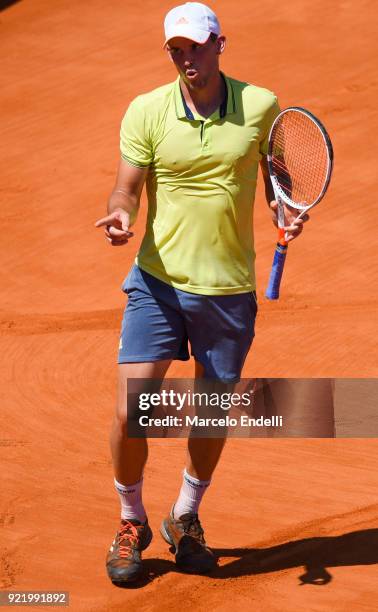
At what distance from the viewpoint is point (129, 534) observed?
19.3 feet

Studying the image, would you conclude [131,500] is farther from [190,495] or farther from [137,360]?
[137,360]

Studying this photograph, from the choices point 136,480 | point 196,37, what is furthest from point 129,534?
point 196,37

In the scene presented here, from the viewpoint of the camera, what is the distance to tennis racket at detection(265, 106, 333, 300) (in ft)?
18.4

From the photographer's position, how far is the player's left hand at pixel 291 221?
220 inches

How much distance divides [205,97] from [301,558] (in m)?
2.32

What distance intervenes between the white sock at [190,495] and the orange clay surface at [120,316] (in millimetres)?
269

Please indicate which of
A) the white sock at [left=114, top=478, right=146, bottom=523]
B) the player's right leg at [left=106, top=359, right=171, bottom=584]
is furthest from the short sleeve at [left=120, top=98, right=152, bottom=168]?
the white sock at [left=114, top=478, right=146, bottom=523]

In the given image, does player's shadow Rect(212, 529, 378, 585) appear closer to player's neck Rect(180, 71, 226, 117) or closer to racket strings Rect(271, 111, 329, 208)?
racket strings Rect(271, 111, 329, 208)

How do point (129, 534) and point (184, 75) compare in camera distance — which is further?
point (129, 534)

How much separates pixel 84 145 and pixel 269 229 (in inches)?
104

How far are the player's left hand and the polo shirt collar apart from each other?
20.2 inches

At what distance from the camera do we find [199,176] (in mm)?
5492

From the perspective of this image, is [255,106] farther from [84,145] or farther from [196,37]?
[84,145]

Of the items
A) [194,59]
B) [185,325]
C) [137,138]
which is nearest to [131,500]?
[185,325]
